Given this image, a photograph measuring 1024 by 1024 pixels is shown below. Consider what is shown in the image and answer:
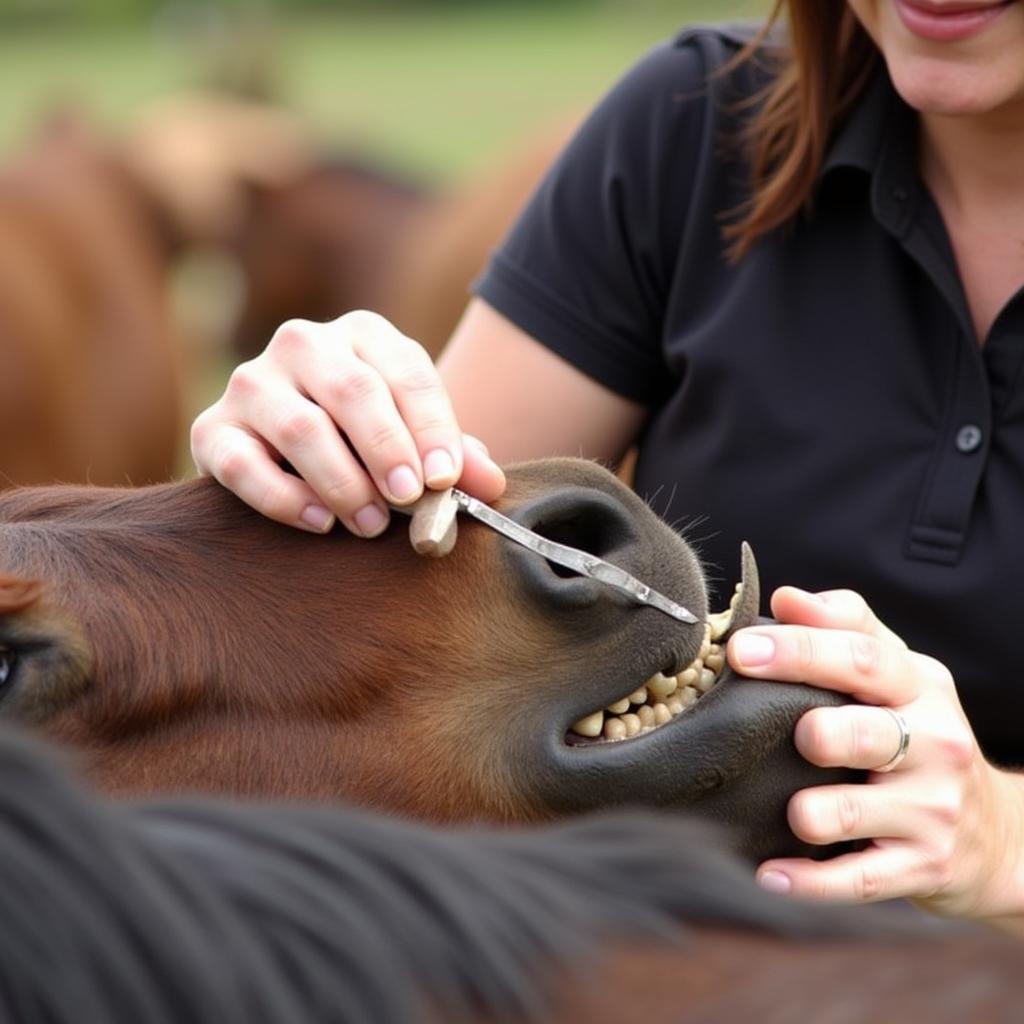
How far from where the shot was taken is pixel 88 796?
3.19 feet

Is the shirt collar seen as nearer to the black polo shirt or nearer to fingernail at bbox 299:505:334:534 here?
the black polo shirt

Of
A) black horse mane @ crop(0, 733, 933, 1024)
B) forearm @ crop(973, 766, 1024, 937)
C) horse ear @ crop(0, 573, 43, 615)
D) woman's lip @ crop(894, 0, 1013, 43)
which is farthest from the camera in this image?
woman's lip @ crop(894, 0, 1013, 43)

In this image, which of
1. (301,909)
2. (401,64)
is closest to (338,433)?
(301,909)

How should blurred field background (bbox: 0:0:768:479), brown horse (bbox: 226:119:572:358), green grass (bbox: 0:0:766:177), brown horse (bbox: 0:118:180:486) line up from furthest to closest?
green grass (bbox: 0:0:766:177), blurred field background (bbox: 0:0:768:479), brown horse (bbox: 226:119:572:358), brown horse (bbox: 0:118:180:486)

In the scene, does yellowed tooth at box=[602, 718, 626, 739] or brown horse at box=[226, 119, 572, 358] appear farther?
brown horse at box=[226, 119, 572, 358]

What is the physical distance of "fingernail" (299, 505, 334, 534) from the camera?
1737mm

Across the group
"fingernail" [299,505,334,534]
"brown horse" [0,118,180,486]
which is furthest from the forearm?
"brown horse" [0,118,180,486]

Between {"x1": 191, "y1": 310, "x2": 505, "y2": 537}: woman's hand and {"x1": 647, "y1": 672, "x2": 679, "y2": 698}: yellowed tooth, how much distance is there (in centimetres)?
24

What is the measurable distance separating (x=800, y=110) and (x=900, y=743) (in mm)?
988

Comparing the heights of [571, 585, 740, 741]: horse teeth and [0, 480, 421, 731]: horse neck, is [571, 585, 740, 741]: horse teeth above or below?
below

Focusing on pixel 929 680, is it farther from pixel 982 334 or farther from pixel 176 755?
pixel 176 755

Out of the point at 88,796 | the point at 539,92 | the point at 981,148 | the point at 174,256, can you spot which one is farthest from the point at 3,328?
the point at 539,92

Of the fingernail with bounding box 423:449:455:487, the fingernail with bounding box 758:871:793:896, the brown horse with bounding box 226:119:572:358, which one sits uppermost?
the fingernail with bounding box 423:449:455:487

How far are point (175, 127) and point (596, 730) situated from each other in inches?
301
